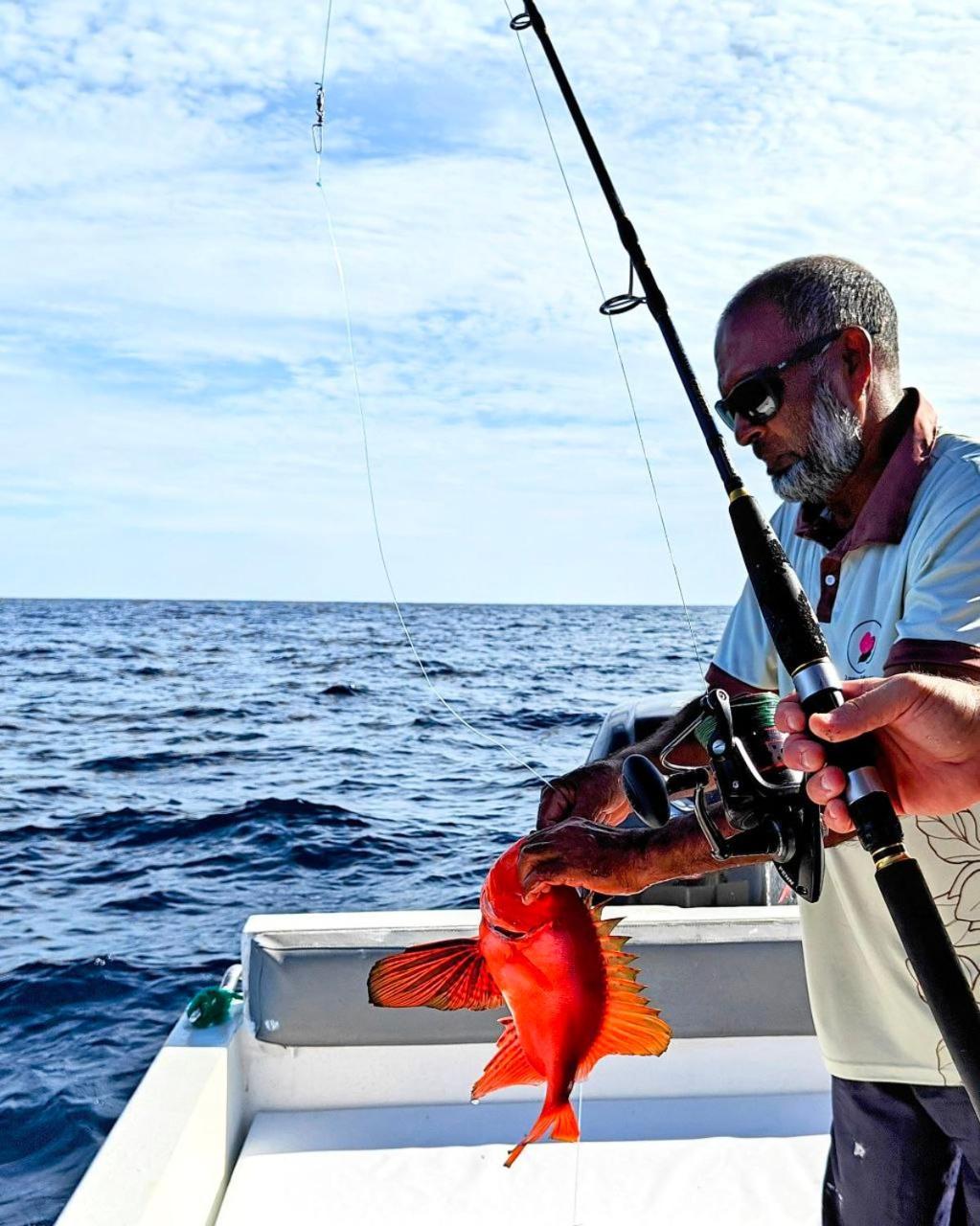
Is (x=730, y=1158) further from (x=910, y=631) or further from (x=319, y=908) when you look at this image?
(x=319, y=908)

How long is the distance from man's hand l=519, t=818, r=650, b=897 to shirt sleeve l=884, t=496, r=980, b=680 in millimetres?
492

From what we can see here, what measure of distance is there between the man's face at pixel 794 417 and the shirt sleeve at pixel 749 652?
37 centimetres

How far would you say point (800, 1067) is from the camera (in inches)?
155

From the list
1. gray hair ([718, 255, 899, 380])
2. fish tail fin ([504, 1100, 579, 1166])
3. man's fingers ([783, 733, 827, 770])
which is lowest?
fish tail fin ([504, 1100, 579, 1166])

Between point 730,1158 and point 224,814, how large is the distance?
8950 millimetres

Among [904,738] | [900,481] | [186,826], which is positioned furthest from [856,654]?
[186,826]

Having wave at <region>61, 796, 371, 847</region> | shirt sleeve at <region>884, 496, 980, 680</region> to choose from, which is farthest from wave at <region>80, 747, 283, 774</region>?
shirt sleeve at <region>884, 496, 980, 680</region>

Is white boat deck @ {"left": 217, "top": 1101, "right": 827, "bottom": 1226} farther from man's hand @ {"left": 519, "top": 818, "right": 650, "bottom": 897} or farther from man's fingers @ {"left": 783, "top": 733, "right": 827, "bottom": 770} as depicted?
man's fingers @ {"left": 783, "top": 733, "right": 827, "bottom": 770}

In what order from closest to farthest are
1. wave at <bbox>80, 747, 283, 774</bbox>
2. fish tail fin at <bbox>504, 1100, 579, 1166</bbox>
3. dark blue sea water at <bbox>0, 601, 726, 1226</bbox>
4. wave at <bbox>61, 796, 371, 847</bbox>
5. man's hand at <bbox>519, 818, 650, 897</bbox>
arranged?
man's hand at <bbox>519, 818, 650, 897</bbox>, fish tail fin at <bbox>504, 1100, 579, 1166</bbox>, dark blue sea water at <bbox>0, 601, 726, 1226</bbox>, wave at <bbox>61, 796, 371, 847</bbox>, wave at <bbox>80, 747, 283, 774</bbox>

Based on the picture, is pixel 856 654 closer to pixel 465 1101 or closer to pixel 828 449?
pixel 828 449

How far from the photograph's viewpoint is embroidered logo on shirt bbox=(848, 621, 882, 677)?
200 centimetres

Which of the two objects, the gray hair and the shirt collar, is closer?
the shirt collar

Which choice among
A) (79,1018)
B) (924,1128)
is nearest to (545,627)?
(79,1018)

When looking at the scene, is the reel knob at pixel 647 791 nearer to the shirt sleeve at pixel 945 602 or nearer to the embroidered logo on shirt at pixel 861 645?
the shirt sleeve at pixel 945 602
